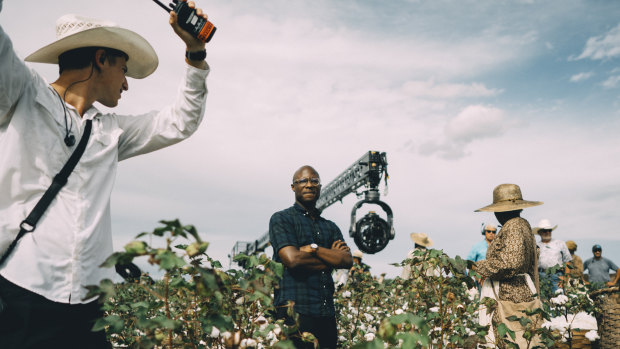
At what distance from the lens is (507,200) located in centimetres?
409

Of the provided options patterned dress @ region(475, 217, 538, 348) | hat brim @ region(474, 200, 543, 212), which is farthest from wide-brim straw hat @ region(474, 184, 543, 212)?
patterned dress @ region(475, 217, 538, 348)

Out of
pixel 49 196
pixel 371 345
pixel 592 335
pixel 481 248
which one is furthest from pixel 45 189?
pixel 481 248

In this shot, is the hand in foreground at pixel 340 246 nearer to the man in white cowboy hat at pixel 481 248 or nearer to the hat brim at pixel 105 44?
the hat brim at pixel 105 44

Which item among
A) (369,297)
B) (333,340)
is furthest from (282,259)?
(369,297)

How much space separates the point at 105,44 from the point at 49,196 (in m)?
0.67

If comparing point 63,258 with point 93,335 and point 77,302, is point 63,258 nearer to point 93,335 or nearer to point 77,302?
point 77,302

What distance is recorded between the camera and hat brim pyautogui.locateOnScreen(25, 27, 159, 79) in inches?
71.6

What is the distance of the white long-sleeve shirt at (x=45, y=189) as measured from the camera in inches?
58.2

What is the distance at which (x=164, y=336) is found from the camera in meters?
1.50

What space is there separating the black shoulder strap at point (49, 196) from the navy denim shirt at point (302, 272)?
1.87m

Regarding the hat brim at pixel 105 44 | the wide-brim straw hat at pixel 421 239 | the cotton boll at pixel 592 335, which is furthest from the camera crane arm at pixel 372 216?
the hat brim at pixel 105 44

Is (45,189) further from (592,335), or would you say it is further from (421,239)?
(421,239)

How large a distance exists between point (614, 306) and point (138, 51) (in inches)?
199

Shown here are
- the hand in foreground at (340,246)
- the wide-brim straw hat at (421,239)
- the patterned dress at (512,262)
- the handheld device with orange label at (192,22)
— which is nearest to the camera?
the handheld device with orange label at (192,22)
